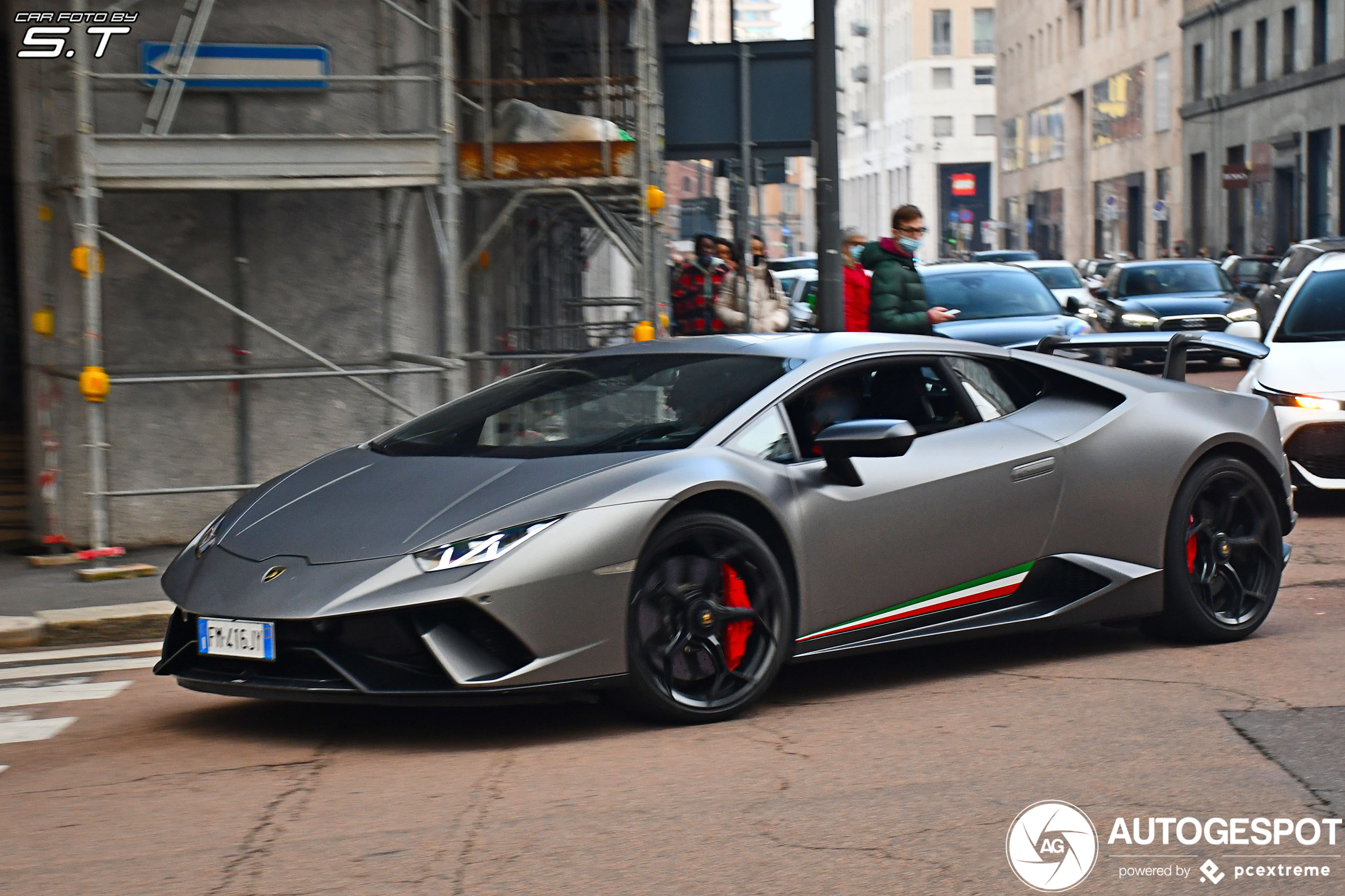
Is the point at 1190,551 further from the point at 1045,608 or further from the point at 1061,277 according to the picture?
the point at 1061,277

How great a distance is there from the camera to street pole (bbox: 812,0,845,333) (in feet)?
37.3

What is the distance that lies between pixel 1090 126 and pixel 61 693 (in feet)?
231

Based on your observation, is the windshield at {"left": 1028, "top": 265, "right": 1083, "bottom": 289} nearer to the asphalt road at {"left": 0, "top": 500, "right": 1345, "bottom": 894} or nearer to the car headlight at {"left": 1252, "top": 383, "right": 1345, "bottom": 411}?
the car headlight at {"left": 1252, "top": 383, "right": 1345, "bottom": 411}

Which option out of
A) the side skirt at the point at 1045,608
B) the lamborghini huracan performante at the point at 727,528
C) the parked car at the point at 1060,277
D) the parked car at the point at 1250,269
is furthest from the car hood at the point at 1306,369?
the parked car at the point at 1250,269

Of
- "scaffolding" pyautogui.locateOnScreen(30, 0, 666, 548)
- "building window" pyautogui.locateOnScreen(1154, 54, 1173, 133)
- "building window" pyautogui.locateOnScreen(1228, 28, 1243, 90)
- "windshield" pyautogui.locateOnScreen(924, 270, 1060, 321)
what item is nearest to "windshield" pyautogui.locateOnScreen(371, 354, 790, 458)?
"scaffolding" pyautogui.locateOnScreen(30, 0, 666, 548)

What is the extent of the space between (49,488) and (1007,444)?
645 cm

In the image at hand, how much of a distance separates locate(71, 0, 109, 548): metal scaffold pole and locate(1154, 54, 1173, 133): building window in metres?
56.7

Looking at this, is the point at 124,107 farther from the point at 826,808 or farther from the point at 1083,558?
the point at 826,808

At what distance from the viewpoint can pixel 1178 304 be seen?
79.1 feet

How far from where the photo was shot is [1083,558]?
6.62m

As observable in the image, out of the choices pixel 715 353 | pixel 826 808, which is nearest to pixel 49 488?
pixel 715 353

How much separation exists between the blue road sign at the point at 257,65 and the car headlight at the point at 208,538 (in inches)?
211

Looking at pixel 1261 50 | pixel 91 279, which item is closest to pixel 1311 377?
pixel 91 279

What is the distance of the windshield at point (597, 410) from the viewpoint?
19.4 ft
